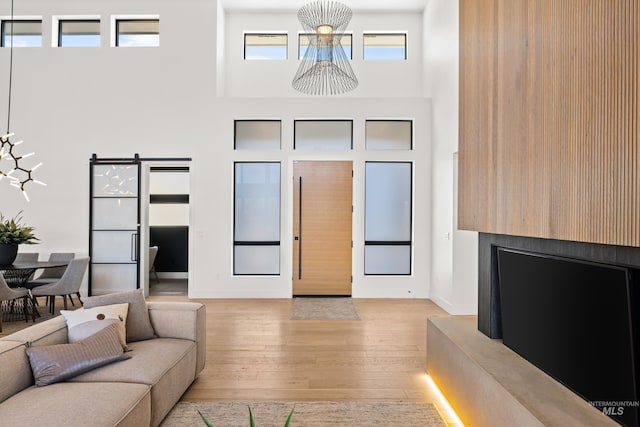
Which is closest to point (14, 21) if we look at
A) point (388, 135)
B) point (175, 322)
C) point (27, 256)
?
point (27, 256)

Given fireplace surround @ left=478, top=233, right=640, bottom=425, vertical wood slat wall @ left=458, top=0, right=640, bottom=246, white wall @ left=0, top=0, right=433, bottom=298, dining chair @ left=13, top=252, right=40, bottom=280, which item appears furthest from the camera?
white wall @ left=0, top=0, right=433, bottom=298

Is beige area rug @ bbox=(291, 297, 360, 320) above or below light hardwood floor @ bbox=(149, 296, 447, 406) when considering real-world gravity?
above

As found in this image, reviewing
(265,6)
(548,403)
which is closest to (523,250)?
(548,403)

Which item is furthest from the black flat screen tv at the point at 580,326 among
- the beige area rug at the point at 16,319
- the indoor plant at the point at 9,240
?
the indoor plant at the point at 9,240

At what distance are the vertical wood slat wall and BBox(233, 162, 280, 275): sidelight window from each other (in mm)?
4337

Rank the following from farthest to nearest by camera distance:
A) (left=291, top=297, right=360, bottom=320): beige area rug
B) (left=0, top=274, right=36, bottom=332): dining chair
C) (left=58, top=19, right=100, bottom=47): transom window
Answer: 1. (left=58, top=19, right=100, bottom=47): transom window
2. (left=291, top=297, right=360, bottom=320): beige area rug
3. (left=0, top=274, right=36, bottom=332): dining chair

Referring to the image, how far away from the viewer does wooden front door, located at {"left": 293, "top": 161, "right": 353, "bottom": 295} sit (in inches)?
272

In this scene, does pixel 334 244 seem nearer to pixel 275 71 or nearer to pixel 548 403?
pixel 275 71

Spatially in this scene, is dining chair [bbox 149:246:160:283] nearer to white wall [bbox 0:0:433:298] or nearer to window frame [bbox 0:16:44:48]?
white wall [bbox 0:0:433:298]

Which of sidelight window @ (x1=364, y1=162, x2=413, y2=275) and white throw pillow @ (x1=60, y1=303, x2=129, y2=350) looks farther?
sidelight window @ (x1=364, y1=162, x2=413, y2=275)

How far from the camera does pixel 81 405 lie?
1.99 metres

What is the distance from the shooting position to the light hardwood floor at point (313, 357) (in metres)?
3.15

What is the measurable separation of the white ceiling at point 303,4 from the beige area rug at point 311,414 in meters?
6.65

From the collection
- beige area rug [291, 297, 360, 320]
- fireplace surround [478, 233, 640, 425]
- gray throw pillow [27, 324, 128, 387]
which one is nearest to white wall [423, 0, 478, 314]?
beige area rug [291, 297, 360, 320]
